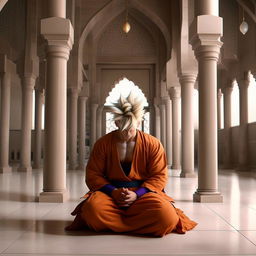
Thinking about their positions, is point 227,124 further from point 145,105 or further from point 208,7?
point 145,105

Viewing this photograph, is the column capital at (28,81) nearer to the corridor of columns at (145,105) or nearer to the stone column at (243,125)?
the corridor of columns at (145,105)

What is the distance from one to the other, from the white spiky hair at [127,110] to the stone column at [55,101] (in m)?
2.84

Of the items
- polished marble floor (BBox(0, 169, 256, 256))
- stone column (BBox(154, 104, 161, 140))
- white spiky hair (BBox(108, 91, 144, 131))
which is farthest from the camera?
stone column (BBox(154, 104, 161, 140))

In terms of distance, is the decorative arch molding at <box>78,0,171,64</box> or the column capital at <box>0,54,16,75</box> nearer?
the column capital at <box>0,54,16,75</box>

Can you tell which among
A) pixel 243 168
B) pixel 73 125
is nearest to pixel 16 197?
pixel 73 125

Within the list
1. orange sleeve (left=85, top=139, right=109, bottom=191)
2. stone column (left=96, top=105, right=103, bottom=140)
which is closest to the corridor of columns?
stone column (left=96, top=105, right=103, bottom=140)

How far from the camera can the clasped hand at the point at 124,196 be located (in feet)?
14.0

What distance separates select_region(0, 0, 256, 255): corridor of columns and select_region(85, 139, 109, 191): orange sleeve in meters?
0.53

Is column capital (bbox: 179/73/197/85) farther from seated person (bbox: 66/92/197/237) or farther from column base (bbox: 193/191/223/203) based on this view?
seated person (bbox: 66/92/197/237)

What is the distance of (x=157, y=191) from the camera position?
447 centimetres

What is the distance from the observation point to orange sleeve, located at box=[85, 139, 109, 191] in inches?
178

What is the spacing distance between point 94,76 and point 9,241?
687 inches

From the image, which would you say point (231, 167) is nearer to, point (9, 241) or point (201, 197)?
point (201, 197)

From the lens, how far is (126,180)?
4.51 meters
